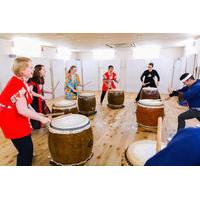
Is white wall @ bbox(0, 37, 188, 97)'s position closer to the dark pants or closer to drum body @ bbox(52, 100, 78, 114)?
the dark pants

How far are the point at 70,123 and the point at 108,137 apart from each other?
1329mm

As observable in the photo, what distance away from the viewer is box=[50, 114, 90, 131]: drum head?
178cm

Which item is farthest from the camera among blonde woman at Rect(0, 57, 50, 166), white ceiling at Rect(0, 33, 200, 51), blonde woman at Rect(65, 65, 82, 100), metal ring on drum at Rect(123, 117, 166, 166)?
white ceiling at Rect(0, 33, 200, 51)

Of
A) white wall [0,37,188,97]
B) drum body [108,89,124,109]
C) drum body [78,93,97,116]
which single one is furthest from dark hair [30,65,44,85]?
white wall [0,37,188,97]

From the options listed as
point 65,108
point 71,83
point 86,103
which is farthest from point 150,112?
point 71,83

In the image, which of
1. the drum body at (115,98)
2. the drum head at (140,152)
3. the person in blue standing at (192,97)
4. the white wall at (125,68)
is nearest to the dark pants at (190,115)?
the person in blue standing at (192,97)

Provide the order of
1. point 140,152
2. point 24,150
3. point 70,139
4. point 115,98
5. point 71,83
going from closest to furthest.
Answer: point 140,152, point 24,150, point 70,139, point 71,83, point 115,98

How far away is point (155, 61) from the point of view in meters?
8.27

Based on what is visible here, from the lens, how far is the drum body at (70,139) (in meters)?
1.78

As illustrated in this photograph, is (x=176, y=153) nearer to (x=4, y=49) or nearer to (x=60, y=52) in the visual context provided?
(x=4, y=49)

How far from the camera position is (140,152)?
1286mm

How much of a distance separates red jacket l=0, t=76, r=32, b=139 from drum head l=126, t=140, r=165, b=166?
1.02 m

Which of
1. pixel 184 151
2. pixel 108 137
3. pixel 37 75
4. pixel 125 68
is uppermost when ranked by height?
pixel 37 75

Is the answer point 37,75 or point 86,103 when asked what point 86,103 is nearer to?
point 86,103
